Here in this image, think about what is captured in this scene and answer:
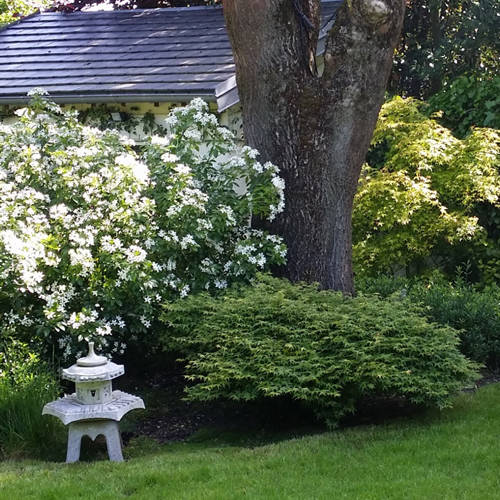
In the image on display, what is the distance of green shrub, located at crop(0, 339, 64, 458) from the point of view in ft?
17.2

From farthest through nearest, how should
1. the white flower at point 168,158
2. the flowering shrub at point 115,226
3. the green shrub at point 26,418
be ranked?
the white flower at point 168,158, the flowering shrub at point 115,226, the green shrub at point 26,418

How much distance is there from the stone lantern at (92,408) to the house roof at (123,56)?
4.17 meters

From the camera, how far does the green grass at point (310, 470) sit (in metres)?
4.17

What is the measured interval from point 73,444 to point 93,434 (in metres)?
0.15

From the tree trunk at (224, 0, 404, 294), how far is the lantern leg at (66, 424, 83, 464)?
2.76m

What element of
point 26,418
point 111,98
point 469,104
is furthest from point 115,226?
point 469,104

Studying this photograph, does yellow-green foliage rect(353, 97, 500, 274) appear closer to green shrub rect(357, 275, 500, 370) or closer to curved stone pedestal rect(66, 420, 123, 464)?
green shrub rect(357, 275, 500, 370)

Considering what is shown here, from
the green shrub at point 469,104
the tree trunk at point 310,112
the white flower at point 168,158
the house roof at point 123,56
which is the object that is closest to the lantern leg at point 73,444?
the white flower at point 168,158

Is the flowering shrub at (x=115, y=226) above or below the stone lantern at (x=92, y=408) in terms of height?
above

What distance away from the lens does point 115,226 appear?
629cm

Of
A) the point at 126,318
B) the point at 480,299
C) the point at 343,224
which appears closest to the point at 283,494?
the point at 126,318

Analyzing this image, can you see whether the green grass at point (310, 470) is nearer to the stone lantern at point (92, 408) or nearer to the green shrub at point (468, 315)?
the stone lantern at point (92, 408)

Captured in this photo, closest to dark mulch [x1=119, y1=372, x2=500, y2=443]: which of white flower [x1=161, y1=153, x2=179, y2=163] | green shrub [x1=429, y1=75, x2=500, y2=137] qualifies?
white flower [x1=161, y1=153, x2=179, y2=163]

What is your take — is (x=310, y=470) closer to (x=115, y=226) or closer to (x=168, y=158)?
(x=115, y=226)
